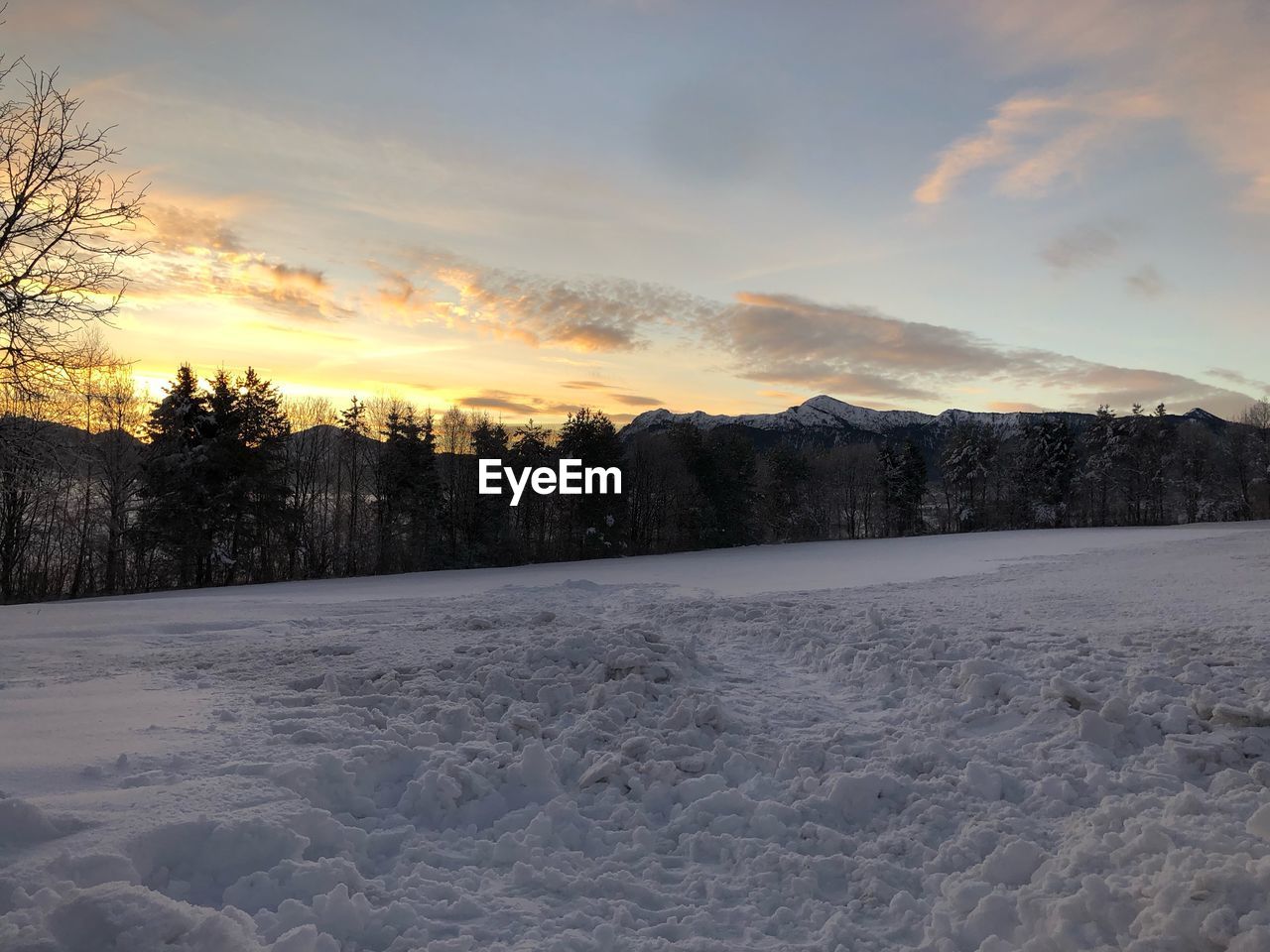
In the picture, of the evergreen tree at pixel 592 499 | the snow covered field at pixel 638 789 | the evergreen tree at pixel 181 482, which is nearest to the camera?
the snow covered field at pixel 638 789

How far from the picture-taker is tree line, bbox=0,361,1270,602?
93.6ft

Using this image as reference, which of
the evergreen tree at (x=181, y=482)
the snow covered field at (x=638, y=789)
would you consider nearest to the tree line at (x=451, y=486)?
the evergreen tree at (x=181, y=482)

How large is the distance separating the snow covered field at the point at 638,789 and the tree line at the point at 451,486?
27.3 feet

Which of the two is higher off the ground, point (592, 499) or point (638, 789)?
point (592, 499)

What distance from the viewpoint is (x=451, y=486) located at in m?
38.7

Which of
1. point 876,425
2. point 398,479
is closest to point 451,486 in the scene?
point 398,479

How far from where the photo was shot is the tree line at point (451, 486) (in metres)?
28.5

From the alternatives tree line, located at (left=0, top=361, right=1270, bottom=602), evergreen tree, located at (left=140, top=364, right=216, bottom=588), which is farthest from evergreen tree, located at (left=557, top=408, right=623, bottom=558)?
evergreen tree, located at (left=140, top=364, right=216, bottom=588)

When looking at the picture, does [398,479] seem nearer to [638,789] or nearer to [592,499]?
[592,499]

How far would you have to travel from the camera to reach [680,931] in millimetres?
3893

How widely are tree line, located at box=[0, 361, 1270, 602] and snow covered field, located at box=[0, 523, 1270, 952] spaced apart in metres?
8.31

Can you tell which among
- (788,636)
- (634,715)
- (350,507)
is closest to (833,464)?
(350,507)

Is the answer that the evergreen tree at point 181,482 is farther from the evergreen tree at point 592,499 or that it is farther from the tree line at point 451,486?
the evergreen tree at point 592,499

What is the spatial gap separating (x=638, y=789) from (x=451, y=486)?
34769mm
